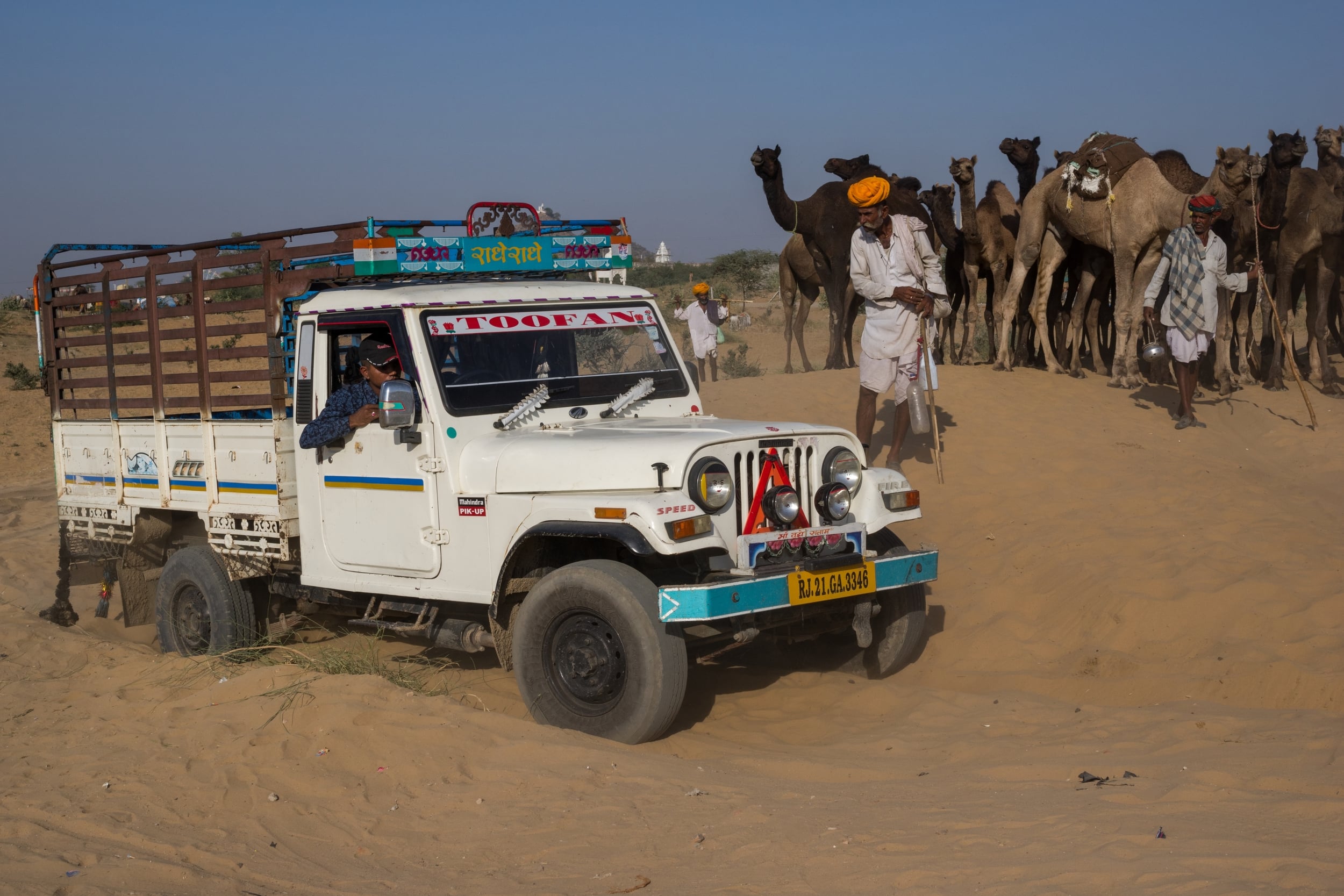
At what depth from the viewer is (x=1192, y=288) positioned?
1095cm

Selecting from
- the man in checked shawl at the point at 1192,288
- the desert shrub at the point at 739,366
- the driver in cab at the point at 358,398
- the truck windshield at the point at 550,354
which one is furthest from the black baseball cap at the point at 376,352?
the desert shrub at the point at 739,366

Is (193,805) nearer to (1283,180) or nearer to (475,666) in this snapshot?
(475,666)

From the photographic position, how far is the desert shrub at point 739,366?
23266 millimetres

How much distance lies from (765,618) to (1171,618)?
8.07ft

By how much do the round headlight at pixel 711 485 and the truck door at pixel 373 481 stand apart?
4.51 feet

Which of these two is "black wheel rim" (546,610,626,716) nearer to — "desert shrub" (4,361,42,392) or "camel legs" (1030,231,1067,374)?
"camel legs" (1030,231,1067,374)

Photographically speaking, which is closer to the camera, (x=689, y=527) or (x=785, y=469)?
(x=689, y=527)

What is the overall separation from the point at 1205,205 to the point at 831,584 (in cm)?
707

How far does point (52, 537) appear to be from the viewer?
11.9 meters

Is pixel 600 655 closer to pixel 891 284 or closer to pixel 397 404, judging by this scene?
pixel 397 404

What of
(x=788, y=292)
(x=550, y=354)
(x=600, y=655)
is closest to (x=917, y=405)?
(x=550, y=354)

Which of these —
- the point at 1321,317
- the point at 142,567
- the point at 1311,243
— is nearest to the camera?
the point at 142,567

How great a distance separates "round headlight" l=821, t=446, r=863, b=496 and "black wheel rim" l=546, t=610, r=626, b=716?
1.26m

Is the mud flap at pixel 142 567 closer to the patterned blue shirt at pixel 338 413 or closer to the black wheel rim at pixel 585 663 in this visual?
the patterned blue shirt at pixel 338 413
